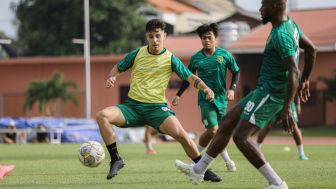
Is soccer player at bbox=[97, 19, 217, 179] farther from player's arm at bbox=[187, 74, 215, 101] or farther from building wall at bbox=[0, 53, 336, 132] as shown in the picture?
building wall at bbox=[0, 53, 336, 132]

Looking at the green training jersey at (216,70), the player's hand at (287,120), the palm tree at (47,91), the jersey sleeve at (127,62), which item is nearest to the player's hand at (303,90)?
the player's hand at (287,120)

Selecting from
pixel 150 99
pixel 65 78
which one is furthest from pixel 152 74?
pixel 65 78

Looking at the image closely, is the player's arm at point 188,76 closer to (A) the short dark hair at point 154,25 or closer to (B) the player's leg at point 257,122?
(A) the short dark hair at point 154,25

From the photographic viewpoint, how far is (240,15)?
6069 cm

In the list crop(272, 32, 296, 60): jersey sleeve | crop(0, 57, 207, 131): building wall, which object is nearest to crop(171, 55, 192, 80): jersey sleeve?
crop(272, 32, 296, 60): jersey sleeve

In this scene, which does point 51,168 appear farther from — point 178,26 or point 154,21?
point 178,26

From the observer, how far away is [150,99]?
1108 centimetres

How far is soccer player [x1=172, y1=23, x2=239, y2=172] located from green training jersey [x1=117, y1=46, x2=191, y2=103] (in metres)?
2.26

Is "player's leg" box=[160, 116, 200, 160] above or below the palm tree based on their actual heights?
above

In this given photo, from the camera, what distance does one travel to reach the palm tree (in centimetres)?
4584

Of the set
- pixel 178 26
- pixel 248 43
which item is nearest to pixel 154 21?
pixel 248 43

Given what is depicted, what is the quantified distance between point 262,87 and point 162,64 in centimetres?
249

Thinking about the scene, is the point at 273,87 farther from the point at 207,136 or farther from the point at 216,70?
the point at 207,136

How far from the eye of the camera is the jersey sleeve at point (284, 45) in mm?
8570
